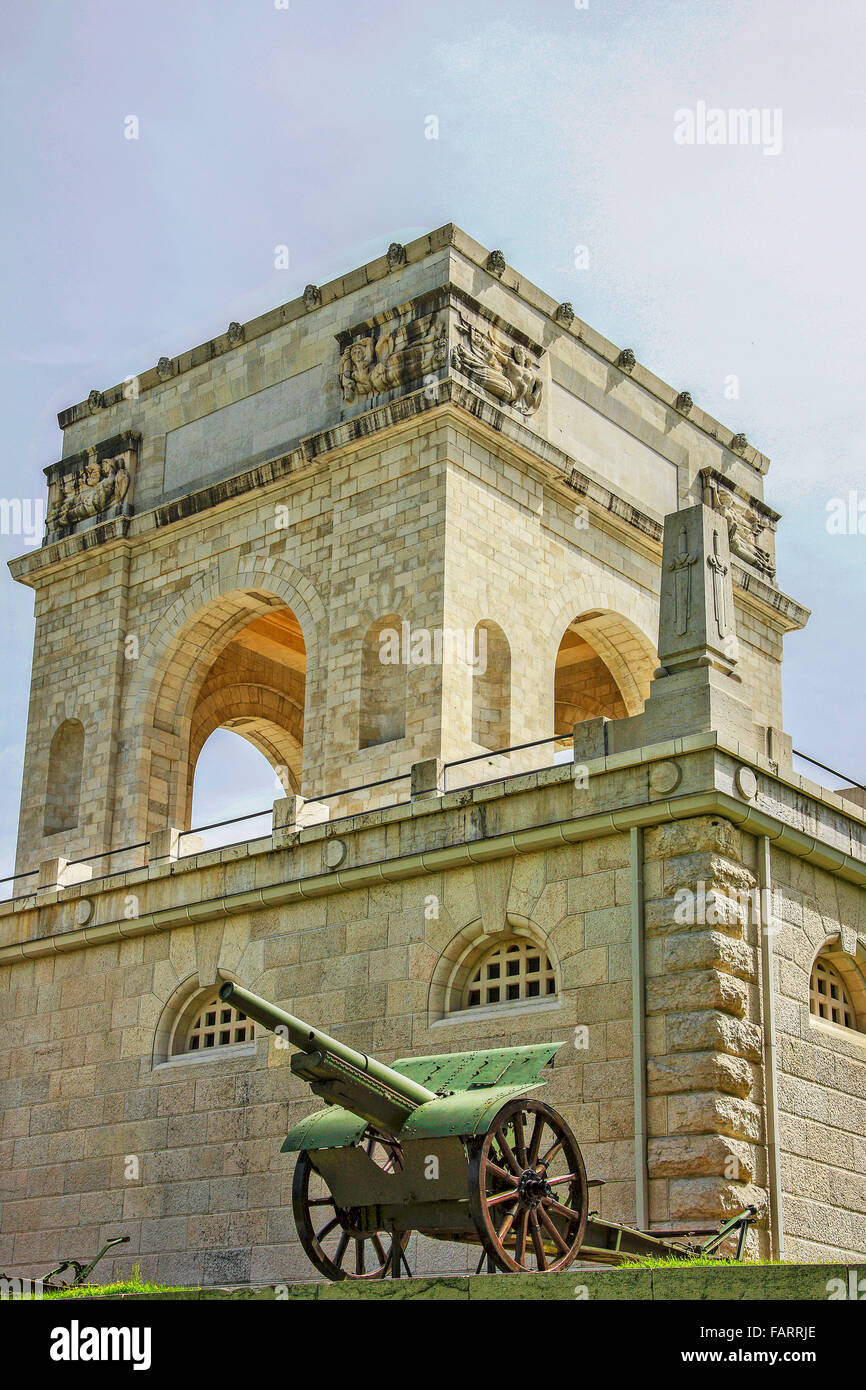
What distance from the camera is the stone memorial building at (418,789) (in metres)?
17.1

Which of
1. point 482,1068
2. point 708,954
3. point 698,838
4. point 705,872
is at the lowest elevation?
point 482,1068

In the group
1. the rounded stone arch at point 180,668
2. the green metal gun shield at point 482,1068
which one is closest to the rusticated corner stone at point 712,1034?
the green metal gun shield at point 482,1068

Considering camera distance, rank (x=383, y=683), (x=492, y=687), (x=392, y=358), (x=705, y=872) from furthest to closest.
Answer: (x=392, y=358) < (x=492, y=687) < (x=383, y=683) < (x=705, y=872)

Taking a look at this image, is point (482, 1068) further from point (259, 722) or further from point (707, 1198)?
point (259, 722)

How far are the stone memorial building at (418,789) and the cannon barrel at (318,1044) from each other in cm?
335

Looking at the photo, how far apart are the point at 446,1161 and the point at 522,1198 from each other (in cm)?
65

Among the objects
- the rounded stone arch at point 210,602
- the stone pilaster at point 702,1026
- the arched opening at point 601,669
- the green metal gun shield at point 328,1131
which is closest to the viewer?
the green metal gun shield at point 328,1131

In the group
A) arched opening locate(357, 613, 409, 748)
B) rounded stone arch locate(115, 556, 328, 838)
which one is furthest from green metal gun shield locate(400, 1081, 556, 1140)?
rounded stone arch locate(115, 556, 328, 838)

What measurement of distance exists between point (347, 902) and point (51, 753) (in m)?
→ 11.2

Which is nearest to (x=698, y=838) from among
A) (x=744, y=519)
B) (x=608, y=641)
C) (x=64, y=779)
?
(x=608, y=641)

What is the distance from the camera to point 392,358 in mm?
26531

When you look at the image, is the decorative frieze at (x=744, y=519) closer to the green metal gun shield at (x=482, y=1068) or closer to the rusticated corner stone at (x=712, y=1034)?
the rusticated corner stone at (x=712, y=1034)

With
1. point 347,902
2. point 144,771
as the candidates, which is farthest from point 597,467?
point 347,902

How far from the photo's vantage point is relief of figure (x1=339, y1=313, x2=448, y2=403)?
85.7 feet
